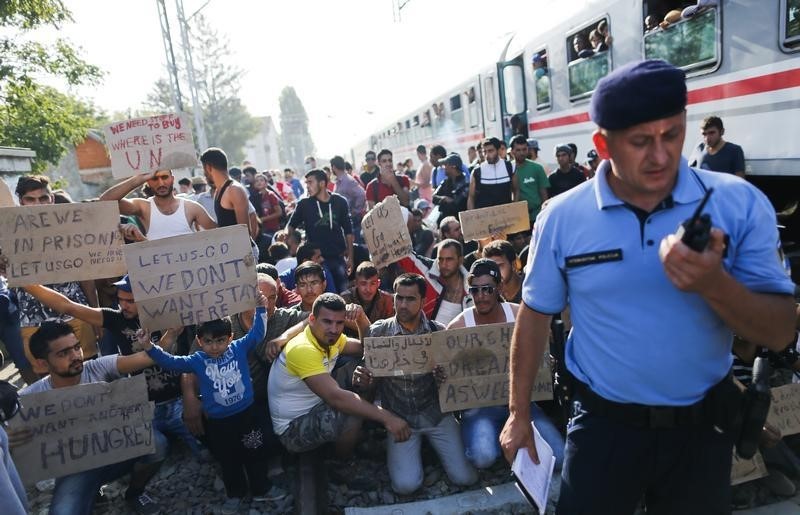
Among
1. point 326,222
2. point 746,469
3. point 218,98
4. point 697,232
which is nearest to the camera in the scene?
point 697,232

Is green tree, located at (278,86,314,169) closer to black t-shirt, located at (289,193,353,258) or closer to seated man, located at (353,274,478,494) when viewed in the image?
black t-shirt, located at (289,193,353,258)

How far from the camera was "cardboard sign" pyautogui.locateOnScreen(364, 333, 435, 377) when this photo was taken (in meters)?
3.66

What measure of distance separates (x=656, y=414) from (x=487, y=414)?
2327 millimetres

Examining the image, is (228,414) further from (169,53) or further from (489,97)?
(169,53)

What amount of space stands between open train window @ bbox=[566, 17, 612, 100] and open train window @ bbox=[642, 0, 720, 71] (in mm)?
761

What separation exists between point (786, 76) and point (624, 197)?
13.6 feet

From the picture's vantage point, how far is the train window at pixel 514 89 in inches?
403

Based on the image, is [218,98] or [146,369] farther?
[218,98]

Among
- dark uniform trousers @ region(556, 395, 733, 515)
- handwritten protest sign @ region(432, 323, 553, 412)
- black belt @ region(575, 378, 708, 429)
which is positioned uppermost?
black belt @ region(575, 378, 708, 429)

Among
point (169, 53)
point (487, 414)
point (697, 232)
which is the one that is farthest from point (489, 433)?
point (169, 53)

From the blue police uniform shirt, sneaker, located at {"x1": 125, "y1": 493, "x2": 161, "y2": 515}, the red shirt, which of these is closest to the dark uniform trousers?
the blue police uniform shirt

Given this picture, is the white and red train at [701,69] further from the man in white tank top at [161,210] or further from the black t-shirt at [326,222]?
the man in white tank top at [161,210]

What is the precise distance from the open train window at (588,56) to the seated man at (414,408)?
191 inches

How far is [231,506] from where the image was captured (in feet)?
11.8
